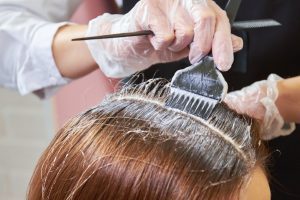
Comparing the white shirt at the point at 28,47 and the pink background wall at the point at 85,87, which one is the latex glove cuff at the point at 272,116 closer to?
the pink background wall at the point at 85,87

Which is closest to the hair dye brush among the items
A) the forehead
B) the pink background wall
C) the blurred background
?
the forehead

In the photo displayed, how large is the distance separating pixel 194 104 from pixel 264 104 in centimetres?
38

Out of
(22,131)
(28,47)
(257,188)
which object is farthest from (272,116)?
(22,131)

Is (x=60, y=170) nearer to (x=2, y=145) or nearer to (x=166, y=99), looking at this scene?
(x=166, y=99)

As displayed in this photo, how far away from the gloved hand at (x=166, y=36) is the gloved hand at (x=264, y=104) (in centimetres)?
20

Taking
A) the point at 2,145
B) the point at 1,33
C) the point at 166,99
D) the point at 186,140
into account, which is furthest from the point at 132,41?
the point at 2,145

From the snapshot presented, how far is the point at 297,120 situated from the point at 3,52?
0.75m

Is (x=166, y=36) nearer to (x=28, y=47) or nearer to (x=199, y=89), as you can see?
(x=199, y=89)

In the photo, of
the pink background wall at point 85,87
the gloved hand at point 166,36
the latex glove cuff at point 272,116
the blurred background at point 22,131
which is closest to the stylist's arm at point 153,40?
the gloved hand at point 166,36

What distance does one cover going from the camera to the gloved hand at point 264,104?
1114mm

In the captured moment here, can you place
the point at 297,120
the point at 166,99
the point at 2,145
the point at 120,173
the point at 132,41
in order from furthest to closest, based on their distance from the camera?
the point at 2,145 → the point at 297,120 → the point at 132,41 → the point at 166,99 → the point at 120,173

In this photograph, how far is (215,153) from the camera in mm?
758

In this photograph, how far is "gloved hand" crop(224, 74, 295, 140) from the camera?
111 cm

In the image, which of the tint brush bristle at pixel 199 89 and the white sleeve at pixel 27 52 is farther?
the white sleeve at pixel 27 52
